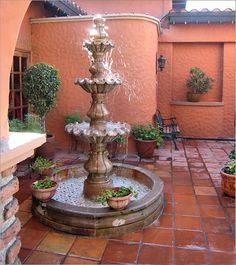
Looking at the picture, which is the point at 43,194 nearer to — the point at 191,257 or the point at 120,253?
A: the point at 120,253

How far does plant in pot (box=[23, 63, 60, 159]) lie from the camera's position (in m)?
6.03

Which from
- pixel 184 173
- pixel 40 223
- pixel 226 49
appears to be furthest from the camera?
pixel 226 49

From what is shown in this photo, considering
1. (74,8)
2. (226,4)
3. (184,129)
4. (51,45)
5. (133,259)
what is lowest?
(133,259)

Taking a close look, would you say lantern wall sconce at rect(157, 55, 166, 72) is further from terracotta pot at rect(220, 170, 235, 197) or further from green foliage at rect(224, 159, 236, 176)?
terracotta pot at rect(220, 170, 235, 197)

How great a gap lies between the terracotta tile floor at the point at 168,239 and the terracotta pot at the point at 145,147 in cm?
159

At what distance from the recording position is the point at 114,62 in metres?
7.04

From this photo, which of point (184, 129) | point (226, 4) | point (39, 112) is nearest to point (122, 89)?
point (39, 112)

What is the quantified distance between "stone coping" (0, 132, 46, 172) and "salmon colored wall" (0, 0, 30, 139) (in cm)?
7

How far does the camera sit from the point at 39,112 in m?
6.28

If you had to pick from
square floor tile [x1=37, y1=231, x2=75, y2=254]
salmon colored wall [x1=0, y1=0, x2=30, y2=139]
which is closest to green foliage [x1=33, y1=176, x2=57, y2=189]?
square floor tile [x1=37, y1=231, x2=75, y2=254]

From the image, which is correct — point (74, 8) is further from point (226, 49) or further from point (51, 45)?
point (226, 49)

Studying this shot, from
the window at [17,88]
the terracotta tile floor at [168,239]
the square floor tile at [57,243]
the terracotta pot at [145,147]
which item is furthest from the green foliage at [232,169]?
the window at [17,88]

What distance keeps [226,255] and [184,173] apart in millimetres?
2742

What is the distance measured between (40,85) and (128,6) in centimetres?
553
